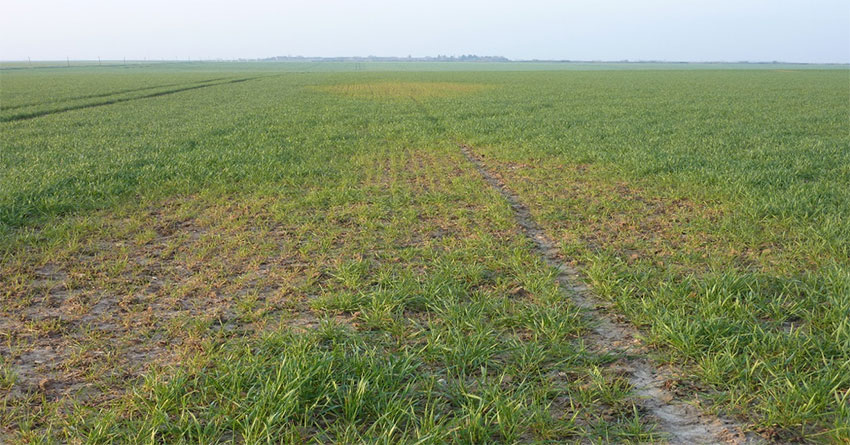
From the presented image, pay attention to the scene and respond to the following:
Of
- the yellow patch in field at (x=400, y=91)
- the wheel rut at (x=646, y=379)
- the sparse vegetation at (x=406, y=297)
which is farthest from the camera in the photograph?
the yellow patch in field at (x=400, y=91)

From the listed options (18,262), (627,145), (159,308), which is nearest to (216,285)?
(159,308)

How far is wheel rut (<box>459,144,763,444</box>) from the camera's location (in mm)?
2867

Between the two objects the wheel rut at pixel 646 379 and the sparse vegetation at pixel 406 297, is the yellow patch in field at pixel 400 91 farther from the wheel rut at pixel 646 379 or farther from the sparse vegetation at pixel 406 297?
Result: the wheel rut at pixel 646 379

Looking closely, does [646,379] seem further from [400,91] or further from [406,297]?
[400,91]

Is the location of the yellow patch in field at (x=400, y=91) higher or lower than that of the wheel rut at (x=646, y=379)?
higher

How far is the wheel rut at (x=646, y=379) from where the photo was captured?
2867 millimetres

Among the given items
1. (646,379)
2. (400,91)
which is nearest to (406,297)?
(646,379)

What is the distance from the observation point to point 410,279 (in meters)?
5.02

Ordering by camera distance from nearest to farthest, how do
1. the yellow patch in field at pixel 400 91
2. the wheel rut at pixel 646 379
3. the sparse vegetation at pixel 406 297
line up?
the wheel rut at pixel 646 379
the sparse vegetation at pixel 406 297
the yellow patch in field at pixel 400 91

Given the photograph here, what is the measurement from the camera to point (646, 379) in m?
3.39

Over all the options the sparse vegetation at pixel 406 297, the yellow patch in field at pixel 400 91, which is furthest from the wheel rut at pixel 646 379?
the yellow patch in field at pixel 400 91

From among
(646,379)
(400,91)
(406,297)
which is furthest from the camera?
(400,91)

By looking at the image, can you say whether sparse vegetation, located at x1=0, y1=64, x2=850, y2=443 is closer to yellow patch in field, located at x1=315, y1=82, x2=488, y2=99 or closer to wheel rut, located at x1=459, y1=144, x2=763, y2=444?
wheel rut, located at x1=459, y1=144, x2=763, y2=444

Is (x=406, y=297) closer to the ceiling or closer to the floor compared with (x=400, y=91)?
closer to the floor
